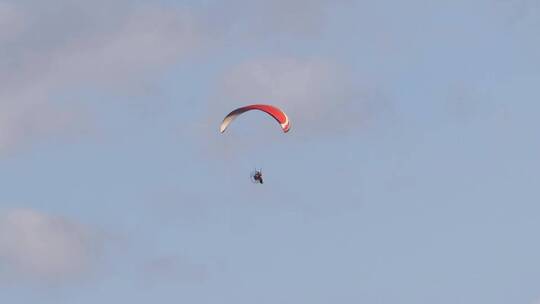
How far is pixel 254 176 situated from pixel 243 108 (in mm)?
6521

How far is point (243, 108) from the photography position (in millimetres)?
88625

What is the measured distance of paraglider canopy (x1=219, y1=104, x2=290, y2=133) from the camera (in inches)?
3445

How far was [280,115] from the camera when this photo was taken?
89812 mm

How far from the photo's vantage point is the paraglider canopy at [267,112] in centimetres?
8750

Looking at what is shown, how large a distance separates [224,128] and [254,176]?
5311 millimetres

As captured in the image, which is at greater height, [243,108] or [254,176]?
[243,108]

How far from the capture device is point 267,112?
287 feet

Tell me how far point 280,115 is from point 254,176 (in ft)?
21.7

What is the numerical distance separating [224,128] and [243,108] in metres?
2.62

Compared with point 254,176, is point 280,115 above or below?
above

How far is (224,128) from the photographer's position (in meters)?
88.2

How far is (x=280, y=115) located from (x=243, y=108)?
3.73m
